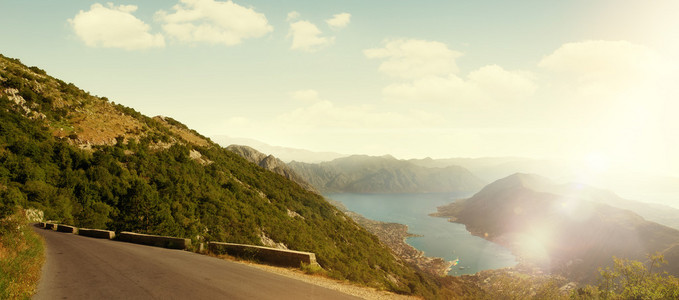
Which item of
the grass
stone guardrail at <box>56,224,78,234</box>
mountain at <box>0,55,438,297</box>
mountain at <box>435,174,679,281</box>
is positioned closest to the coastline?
mountain at <box>435,174,679,281</box>

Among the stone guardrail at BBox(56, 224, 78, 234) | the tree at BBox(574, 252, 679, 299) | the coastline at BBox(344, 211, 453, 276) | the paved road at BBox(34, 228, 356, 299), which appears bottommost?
the coastline at BBox(344, 211, 453, 276)

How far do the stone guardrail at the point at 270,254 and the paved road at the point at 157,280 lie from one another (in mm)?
2161

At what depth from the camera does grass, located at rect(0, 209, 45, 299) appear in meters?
7.41

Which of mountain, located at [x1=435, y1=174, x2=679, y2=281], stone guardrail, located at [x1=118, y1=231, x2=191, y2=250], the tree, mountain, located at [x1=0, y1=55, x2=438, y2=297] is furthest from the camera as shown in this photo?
mountain, located at [x1=435, y1=174, x2=679, y2=281]

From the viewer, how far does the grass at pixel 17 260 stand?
7.41m

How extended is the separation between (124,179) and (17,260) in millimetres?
20065

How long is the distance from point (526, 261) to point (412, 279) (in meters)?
87.1

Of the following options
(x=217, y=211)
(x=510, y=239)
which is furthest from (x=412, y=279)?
(x=510, y=239)

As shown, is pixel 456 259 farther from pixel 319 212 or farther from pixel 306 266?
pixel 306 266

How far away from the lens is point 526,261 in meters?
107

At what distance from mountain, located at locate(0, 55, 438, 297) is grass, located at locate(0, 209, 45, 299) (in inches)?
151

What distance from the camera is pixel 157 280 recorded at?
28.3 ft

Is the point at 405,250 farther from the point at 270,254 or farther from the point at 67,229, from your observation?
the point at 270,254

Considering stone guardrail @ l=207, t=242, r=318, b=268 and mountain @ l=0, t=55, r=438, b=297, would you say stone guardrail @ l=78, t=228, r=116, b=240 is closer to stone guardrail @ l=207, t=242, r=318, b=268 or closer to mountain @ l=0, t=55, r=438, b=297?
mountain @ l=0, t=55, r=438, b=297
